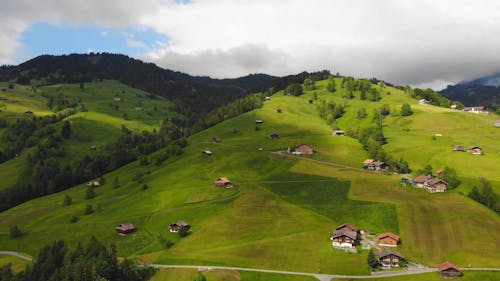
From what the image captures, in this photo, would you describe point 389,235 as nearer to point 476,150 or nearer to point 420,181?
point 420,181

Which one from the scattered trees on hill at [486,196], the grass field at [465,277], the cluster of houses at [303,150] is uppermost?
the cluster of houses at [303,150]

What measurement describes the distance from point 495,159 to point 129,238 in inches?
5659

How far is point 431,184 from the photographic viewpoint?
5177 inches

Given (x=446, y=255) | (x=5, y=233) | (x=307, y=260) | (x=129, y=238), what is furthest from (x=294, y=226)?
(x=5, y=233)

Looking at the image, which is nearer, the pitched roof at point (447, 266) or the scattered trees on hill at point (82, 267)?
the pitched roof at point (447, 266)

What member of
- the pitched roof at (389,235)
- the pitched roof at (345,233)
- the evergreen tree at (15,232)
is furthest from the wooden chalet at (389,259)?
the evergreen tree at (15,232)

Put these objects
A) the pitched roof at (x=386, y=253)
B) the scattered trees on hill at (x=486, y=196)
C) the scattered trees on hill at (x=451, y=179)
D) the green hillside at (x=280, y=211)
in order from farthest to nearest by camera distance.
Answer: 1. the scattered trees on hill at (x=451, y=179)
2. the scattered trees on hill at (x=486, y=196)
3. the green hillside at (x=280, y=211)
4. the pitched roof at (x=386, y=253)

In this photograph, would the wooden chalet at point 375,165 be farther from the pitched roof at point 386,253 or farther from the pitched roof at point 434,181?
the pitched roof at point 386,253

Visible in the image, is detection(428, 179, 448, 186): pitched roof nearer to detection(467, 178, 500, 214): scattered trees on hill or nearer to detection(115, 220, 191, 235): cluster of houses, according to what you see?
detection(467, 178, 500, 214): scattered trees on hill

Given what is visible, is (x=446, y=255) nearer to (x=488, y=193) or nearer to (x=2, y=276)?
(x=488, y=193)

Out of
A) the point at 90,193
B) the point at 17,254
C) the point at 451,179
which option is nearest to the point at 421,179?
the point at 451,179

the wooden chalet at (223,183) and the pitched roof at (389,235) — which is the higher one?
the wooden chalet at (223,183)

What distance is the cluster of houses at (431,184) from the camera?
130875mm

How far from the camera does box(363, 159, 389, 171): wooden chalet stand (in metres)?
158
